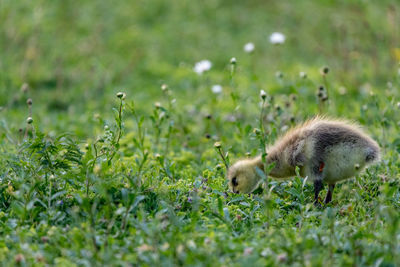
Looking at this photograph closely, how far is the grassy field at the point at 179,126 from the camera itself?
13.1 ft

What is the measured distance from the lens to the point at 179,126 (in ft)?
26.2

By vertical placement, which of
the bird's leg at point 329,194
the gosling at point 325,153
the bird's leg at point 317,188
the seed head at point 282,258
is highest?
the seed head at point 282,258

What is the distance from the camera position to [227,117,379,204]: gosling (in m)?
5.18

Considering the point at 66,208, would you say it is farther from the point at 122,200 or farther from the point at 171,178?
the point at 171,178

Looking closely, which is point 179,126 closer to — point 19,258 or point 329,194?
point 329,194

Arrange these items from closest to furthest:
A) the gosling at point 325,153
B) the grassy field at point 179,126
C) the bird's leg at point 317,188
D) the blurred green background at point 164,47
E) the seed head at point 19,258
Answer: the seed head at point 19,258, the grassy field at point 179,126, the gosling at point 325,153, the bird's leg at point 317,188, the blurred green background at point 164,47

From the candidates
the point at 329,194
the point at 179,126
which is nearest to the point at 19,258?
the point at 329,194

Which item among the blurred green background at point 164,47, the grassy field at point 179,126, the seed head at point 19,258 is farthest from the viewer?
the blurred green background at point 164,47

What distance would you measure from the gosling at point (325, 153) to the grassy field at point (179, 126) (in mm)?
195

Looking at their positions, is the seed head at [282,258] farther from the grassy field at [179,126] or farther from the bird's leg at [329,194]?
the bird's leg at [329,194]

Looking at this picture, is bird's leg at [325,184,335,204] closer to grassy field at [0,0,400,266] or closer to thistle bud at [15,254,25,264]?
grassy field at [0,0,400,266]

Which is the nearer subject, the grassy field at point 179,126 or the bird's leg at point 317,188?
the grassy field at point 179,126

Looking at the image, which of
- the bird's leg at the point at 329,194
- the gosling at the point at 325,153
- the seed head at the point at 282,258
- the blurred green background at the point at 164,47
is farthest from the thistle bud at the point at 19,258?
the blurred green background at the point at 164,47

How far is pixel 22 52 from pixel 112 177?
659cm
